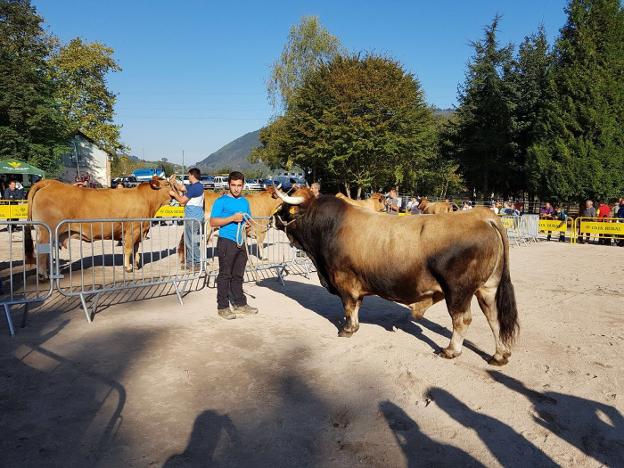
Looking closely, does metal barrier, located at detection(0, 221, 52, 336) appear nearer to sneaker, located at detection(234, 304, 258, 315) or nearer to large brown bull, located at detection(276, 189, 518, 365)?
sneaker, located at detection(234, 304, 258, 315)

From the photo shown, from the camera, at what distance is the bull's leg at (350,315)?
218 inches

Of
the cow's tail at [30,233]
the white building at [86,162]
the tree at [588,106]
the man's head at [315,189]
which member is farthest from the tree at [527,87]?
the white building at [86,162]

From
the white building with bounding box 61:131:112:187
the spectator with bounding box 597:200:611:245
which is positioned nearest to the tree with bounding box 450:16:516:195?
the spectator with bounding box 597:200:611:245

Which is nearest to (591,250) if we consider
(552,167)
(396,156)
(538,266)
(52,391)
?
(538,266)

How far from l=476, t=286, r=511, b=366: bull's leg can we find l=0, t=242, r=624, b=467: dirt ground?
0.38ft

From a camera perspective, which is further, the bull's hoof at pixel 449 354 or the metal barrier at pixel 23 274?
the metal barrier at pixel 23 274

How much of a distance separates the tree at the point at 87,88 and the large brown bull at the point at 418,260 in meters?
42.4

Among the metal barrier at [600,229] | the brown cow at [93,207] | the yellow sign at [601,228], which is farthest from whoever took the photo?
the metal barrier at [600,229]

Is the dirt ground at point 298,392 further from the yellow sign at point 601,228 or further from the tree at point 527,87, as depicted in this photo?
the tree at point 527,87

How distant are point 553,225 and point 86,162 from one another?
52780mm

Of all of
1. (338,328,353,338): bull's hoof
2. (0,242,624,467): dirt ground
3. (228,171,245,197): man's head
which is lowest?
(0,242,624,467): dirt ground

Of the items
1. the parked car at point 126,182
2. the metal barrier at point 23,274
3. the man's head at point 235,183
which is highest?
the parked car at point 126,182

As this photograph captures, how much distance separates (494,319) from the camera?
491cm

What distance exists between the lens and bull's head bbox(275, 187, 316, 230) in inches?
227
